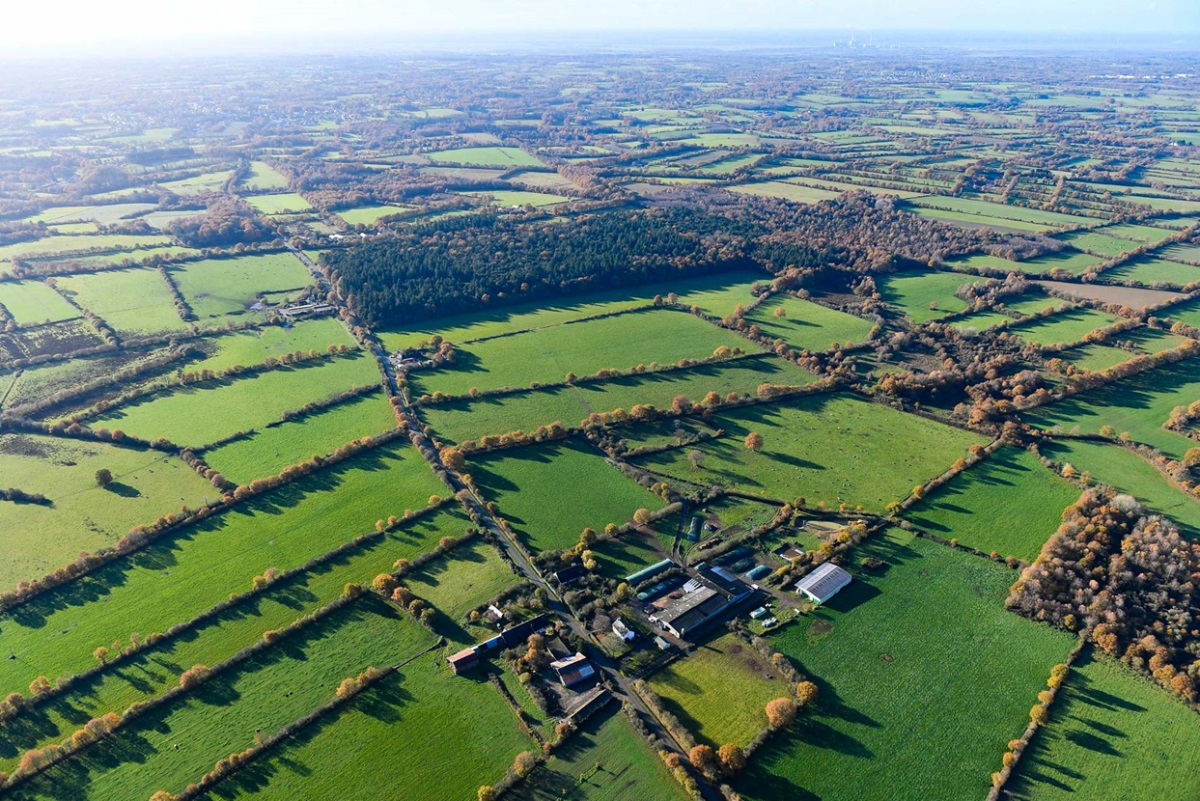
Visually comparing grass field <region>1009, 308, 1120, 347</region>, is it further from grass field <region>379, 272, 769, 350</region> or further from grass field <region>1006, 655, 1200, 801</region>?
grass field <region>1006, 655, 1200, 801</region>

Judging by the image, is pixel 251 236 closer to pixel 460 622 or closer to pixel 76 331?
pixel 76 331

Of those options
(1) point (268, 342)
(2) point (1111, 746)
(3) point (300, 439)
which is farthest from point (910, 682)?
(1) point (268, 342)

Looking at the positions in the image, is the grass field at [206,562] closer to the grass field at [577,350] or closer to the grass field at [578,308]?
the grass field at [577,350]

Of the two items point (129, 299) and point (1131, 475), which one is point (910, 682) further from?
point (129, 299)

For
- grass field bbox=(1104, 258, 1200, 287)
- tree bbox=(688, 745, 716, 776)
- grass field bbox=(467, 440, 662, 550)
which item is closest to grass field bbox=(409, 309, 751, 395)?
grass field bbox=(467, 440, 662, 550)

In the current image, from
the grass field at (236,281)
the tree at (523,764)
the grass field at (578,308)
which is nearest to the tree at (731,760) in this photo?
the tree at (523,764)

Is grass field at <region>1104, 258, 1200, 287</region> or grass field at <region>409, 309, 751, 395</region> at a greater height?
grass field at <region>1104, 258, 1200, 287</region>

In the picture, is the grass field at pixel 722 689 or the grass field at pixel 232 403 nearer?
the grass field at pixel 722 689
